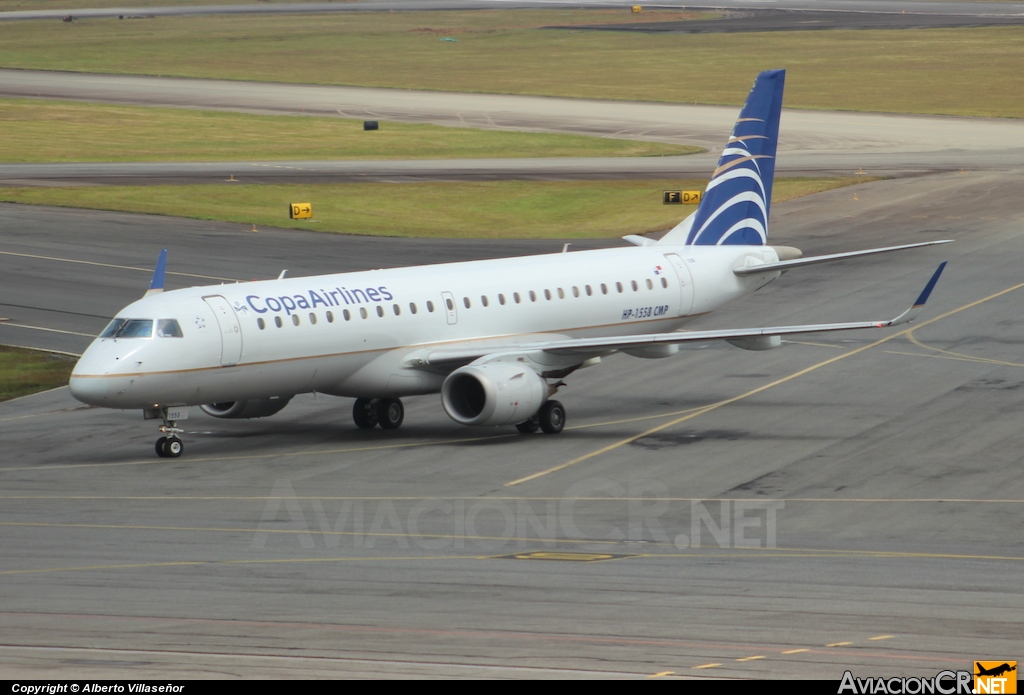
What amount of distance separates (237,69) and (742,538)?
13160 centimetres

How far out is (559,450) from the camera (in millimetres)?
38656

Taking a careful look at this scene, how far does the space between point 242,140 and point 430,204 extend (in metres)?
29.4

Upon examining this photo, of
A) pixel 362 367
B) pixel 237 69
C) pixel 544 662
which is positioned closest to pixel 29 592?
pixel 544 662

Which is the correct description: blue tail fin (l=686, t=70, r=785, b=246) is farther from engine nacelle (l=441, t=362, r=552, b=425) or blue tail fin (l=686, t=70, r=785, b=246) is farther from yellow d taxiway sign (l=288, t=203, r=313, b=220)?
yellow d taxiway sign (l=288, t=203, r=313, b=220)

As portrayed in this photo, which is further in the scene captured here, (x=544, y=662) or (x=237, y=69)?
(x=237, y=69)

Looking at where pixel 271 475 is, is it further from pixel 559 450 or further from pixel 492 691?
pixel 492 691

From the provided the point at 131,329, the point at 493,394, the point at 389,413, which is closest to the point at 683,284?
the point at 493,394

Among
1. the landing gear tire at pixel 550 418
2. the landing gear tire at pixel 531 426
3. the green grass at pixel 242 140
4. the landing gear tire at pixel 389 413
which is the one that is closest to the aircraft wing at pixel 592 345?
the landing gear tire at pixel 550 418

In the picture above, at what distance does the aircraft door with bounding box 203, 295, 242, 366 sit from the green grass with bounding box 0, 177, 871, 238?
36101 mm

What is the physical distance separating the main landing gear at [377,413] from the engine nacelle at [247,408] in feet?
6.62

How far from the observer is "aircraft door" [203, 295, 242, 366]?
37375 millimetres

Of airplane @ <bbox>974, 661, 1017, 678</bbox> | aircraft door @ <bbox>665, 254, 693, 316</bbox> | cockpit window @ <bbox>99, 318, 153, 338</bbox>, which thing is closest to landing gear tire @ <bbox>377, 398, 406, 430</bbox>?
cockpit window @ <bbox>99, 318, 153, 338</bbox>

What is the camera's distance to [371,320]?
39.7 meters

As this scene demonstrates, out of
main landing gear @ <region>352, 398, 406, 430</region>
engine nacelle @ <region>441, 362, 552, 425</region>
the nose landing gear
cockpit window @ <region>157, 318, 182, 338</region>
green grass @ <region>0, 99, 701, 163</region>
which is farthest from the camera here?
green grass @ <region>0, 99, 701, 163</region>
